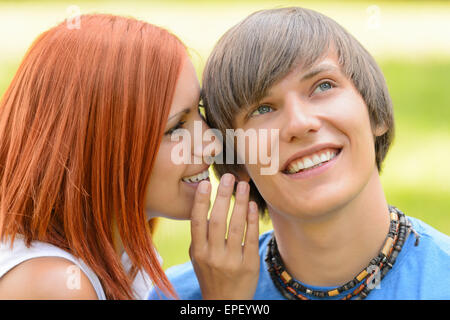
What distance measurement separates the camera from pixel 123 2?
889cm

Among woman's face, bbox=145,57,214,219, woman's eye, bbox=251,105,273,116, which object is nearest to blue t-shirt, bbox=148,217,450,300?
woman's face, bbox=145,57,214,219

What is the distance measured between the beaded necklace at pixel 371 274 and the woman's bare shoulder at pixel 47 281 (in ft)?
2.27

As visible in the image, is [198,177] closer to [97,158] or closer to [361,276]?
[97,158]

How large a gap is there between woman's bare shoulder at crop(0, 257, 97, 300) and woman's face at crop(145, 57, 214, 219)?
0.41 m

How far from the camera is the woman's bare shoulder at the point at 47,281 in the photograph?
7.13 feet

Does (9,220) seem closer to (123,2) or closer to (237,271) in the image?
(237,271)

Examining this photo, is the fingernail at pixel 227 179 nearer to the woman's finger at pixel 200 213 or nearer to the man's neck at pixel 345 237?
the woman's finger at pixel 200 213

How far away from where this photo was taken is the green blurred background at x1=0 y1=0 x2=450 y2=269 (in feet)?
17.3

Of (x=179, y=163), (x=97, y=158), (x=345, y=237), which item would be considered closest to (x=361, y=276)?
(x=345, y=237)

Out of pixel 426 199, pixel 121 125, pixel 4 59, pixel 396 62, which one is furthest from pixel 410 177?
pixel 4 59

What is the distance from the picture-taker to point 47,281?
2.19 metres

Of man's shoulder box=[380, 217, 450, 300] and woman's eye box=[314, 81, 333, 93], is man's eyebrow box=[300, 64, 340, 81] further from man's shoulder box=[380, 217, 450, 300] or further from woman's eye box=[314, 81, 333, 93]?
man's shoulder box=[380, 217, 450, 300]

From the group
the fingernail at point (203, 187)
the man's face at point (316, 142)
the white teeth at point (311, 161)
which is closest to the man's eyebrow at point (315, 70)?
the man's face at point (316, 142)

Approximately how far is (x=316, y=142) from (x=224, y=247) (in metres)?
0.56
